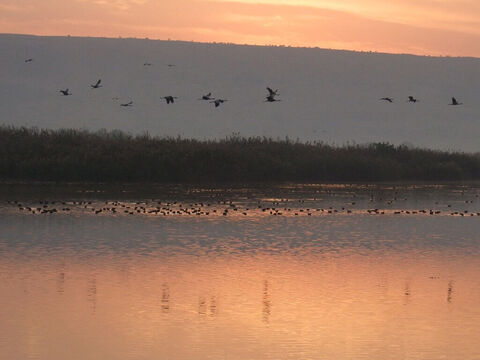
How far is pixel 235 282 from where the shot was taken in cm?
1722

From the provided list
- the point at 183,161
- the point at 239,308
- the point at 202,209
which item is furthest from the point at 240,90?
the point at 239,308

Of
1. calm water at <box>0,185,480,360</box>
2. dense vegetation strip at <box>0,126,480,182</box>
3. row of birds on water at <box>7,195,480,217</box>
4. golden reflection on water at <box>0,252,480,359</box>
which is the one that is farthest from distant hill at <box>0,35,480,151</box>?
golden reflection on water at <box>0,252,480,359</box>

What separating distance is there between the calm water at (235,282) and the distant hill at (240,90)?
47261 mm

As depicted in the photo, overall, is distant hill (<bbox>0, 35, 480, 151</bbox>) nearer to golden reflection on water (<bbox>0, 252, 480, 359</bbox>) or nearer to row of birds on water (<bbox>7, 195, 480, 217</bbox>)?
row of birds on water (<bbox>7, 195, 480, 217</bbox>)

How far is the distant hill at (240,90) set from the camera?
79.1 meters

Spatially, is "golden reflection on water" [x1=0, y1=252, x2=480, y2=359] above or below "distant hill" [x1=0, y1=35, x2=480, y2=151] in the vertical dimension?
below

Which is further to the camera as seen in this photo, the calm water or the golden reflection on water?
the calm water

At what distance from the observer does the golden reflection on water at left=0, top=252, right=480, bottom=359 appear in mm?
12711

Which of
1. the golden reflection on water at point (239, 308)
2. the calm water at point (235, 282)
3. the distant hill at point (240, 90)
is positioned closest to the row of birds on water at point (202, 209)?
the calm water at point (235, 282)

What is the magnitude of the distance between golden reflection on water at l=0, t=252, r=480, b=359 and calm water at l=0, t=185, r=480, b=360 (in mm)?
24

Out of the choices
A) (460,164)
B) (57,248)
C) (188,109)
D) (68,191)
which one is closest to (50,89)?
(188,109)

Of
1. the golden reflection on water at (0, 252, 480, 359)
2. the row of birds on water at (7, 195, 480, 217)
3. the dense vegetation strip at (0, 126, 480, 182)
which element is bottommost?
the golden reflection on water at (0, 252, 480, 359)

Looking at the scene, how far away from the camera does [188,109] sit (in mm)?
84438

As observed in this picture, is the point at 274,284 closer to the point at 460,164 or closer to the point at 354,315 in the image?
the point at 354,315
